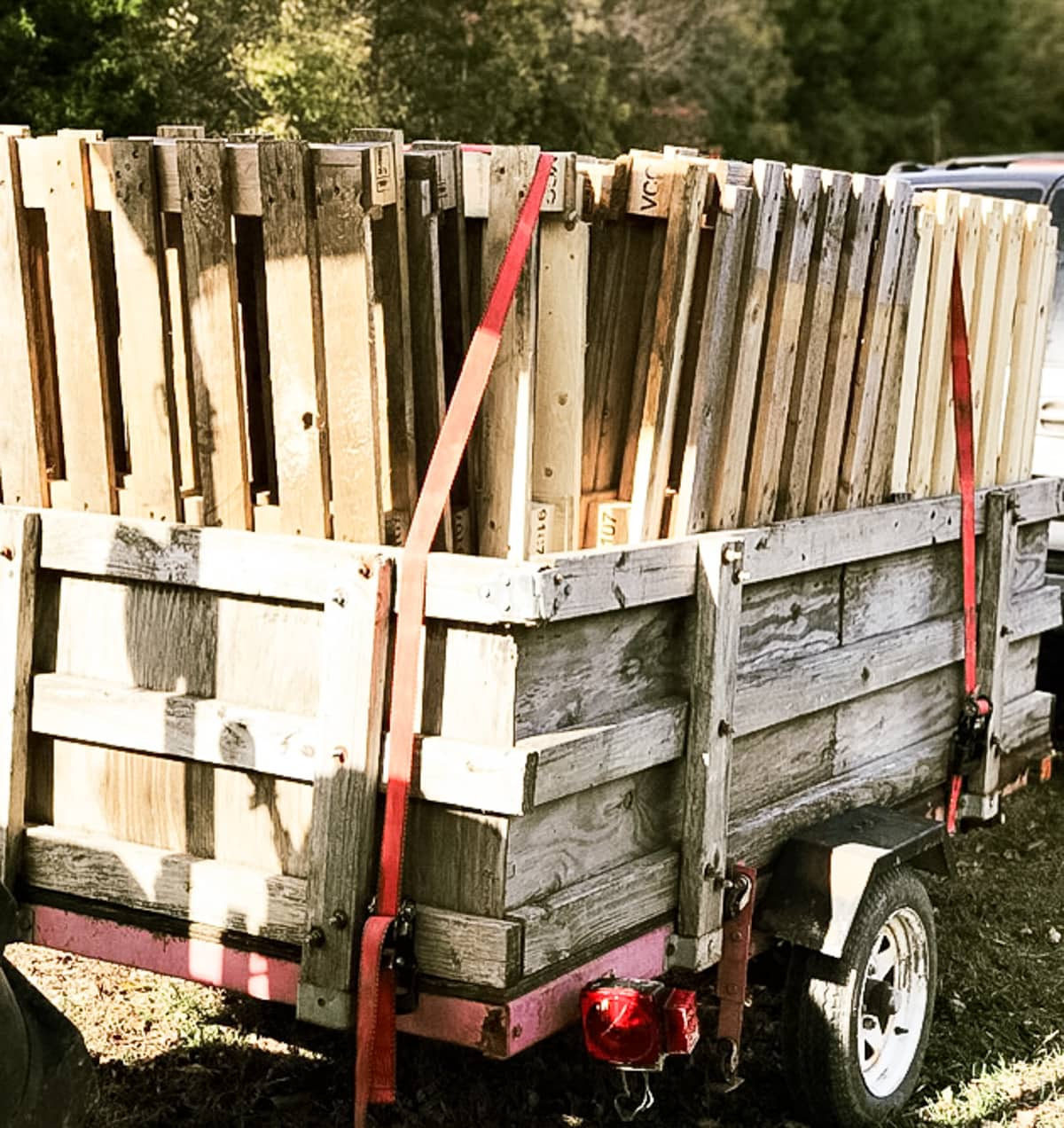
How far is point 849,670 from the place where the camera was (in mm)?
4363

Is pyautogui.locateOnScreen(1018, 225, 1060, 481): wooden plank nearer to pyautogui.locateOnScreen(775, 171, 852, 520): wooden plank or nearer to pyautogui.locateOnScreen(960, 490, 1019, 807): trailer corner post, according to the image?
pyautogui.locateOnScreen(960, 490, 1019, 807): trailer corner post

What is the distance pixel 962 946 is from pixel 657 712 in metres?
2.54

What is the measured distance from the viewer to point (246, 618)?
3.51 m

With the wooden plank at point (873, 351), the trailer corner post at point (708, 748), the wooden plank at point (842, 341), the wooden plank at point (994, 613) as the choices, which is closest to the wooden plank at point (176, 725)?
the trailer corner post at point (708, 748)

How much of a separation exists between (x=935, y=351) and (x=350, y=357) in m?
2.06

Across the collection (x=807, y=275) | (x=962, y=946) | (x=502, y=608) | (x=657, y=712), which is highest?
(x=807, y=275)

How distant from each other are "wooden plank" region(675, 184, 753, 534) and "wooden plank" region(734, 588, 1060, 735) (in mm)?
407

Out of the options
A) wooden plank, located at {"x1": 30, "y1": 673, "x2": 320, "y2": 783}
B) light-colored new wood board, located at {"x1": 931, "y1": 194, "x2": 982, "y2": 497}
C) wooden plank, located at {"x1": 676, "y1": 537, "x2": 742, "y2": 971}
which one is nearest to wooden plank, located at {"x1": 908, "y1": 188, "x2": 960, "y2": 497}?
light-colored new wood board, located at {"x1": 931, "y1": 194, "x2": 982, "y2": 497}

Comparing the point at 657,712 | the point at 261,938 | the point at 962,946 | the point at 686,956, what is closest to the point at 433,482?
the point at 657,712

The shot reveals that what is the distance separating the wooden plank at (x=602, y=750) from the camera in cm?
326

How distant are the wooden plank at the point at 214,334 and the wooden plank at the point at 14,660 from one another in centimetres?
39

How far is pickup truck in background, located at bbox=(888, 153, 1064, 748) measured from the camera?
6969 millimetres

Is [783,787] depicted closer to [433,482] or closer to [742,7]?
[433,482]

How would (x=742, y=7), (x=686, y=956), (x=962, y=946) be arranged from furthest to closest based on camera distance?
(x=742, y=7)
(x=962, y=946)
(x=686, y=956)
